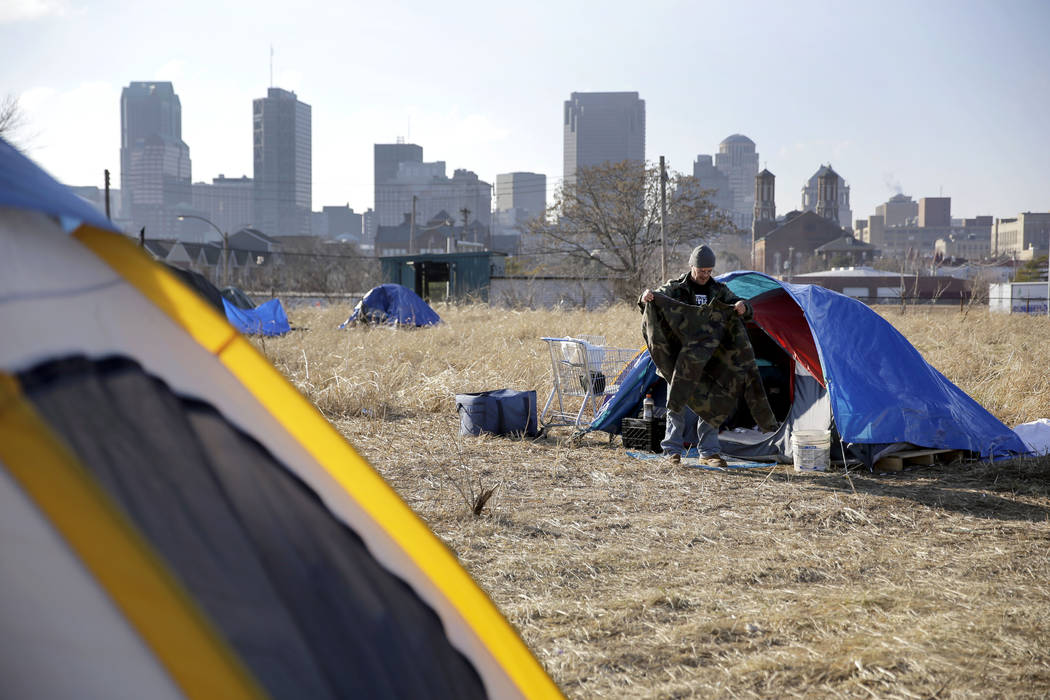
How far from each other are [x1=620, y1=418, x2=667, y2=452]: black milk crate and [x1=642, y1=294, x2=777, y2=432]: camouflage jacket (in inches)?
22.5

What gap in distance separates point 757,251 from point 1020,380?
102445 millimetres

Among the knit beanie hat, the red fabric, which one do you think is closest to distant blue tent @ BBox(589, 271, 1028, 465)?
the red fabric

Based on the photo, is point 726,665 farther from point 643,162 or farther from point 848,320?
point 643,162

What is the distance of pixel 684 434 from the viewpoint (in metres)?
7.45

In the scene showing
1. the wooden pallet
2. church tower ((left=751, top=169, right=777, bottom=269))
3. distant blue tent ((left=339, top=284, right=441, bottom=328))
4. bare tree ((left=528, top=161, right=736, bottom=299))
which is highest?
church tower ((left=751, top=169, right=777, bottom=269))

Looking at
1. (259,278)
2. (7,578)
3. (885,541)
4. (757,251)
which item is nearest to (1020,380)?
(885,541)

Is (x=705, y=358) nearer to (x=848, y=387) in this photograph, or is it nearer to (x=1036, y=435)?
(x=848, y=387)

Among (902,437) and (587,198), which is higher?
(587,198)

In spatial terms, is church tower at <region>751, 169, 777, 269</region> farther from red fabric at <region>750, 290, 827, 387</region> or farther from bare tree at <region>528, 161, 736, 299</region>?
red fabric at <region>750, 290, 827, 387</region>

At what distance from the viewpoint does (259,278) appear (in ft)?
184

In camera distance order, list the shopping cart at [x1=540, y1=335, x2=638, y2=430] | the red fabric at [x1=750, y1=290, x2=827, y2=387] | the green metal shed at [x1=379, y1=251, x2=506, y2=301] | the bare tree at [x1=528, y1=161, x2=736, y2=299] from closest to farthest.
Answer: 1. the red fabric at [x1=750, y1=290, x2=827, y2=387]
2. the shopping cart at [x1=540, y1=335, x2=638, y2=430]
3. the green metal shed at [x1=379, y1=251, x2=506, y2=301]
4. the bare tree at [x1=528, y1=161, x2=736, y2=299]

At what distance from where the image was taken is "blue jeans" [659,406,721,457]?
7.27m

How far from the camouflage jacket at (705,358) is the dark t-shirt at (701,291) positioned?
8cm

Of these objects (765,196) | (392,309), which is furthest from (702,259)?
(765,196)
